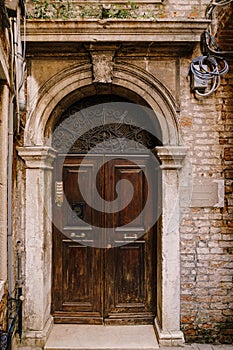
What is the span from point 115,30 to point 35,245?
260 cm

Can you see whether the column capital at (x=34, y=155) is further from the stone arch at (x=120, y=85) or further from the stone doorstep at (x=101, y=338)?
the stone doorstep at (x=101, y=338)

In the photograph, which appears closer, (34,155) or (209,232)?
(34,155)

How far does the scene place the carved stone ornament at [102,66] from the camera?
483cm

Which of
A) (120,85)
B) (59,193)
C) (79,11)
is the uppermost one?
(79,11)

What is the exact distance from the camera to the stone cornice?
15.1 ft

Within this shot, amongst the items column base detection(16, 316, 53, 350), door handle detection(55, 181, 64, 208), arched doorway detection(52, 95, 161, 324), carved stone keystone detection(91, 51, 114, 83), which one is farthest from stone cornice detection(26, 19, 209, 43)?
column base detection(16, 316, 53, 350)

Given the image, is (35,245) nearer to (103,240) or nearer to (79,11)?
(103,240)

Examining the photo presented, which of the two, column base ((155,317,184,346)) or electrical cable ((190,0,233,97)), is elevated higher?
electrical cable ((190,0,233,97))

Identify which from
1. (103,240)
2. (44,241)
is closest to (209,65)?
(103,240)

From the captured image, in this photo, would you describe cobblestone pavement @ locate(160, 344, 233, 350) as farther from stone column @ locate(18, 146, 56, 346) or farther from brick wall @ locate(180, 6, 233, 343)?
stone column @ locate(18, 146, 56, 346)

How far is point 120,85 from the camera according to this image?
4922 millimetres

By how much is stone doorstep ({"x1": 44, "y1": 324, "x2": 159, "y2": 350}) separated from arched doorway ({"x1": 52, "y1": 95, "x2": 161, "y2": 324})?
0.14 metres

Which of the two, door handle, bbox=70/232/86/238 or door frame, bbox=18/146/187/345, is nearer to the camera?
door frame, bbox=18/146/187/345

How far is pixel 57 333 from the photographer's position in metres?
5.04
